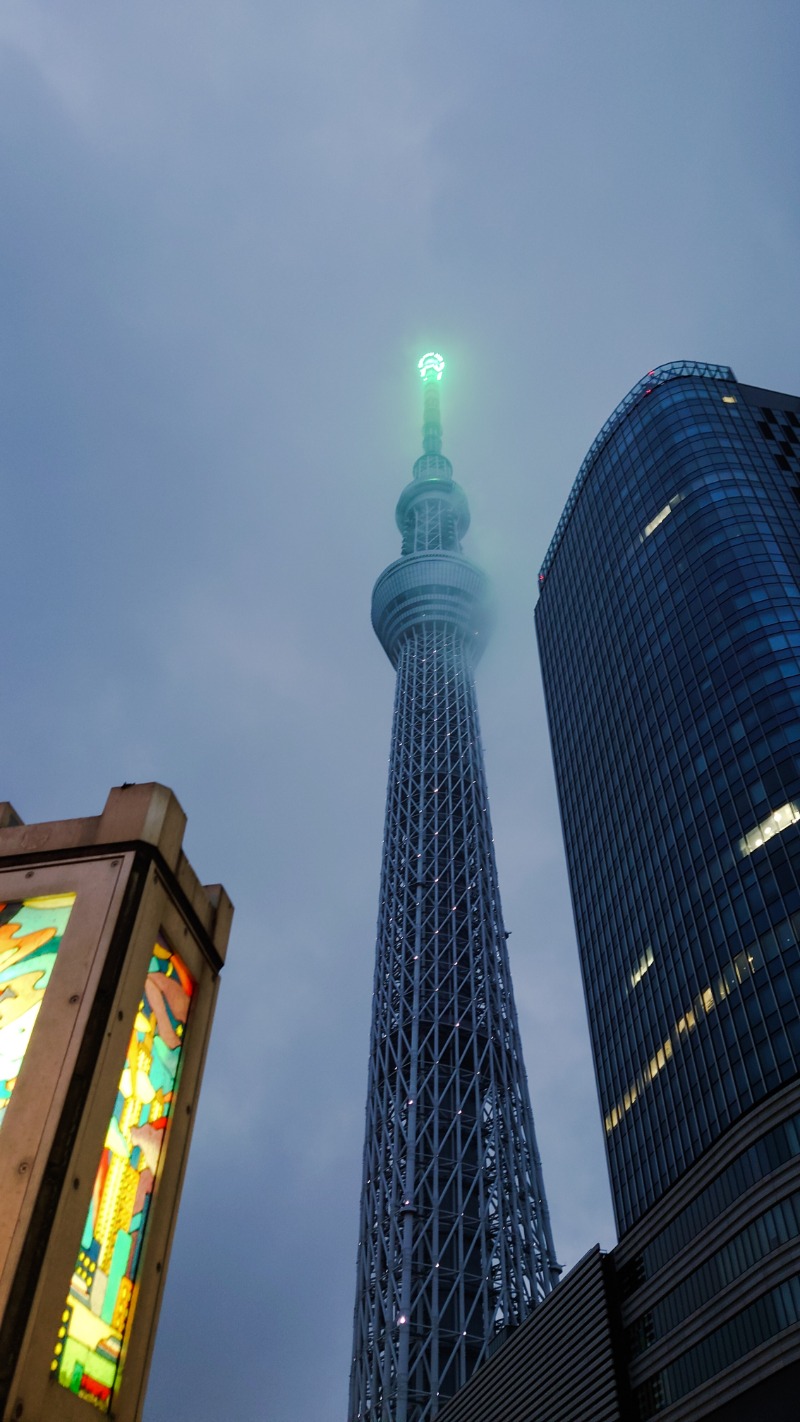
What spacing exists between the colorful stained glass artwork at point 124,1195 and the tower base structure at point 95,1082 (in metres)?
0.01

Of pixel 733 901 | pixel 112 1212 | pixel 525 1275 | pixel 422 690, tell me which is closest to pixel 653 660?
pixel 733 901

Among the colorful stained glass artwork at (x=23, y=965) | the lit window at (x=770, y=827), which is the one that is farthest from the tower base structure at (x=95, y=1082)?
the lit window at (x=770, y=827)

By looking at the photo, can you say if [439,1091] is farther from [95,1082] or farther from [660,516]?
[95,1082]

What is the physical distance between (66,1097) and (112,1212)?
89 cm

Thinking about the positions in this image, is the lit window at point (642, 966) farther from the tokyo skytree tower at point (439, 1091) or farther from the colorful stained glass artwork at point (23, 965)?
the colorful stained glass artwork at point (23, 965)

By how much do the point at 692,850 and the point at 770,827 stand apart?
31.7 feet

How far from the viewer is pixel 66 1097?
22.5 ft

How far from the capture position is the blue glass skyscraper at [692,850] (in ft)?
173

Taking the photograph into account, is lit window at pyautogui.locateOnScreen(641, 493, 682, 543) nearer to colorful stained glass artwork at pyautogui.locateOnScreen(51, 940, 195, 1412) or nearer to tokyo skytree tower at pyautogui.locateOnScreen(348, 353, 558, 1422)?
tokyo skytree tower at pyautogui.locateOnScreen(348, 353, 558, 1422)

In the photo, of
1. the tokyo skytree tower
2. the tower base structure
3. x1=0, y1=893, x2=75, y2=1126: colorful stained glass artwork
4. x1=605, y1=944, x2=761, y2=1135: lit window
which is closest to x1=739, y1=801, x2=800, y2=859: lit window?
x1=605, y1=944, x2=761, y2=1135: lit window

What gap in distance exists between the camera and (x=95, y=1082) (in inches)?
276

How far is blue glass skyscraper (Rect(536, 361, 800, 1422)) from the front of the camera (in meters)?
52.8

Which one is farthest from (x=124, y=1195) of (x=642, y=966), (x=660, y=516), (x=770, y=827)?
(x=660, y=516)

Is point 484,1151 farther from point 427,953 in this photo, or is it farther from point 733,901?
point 733,901
